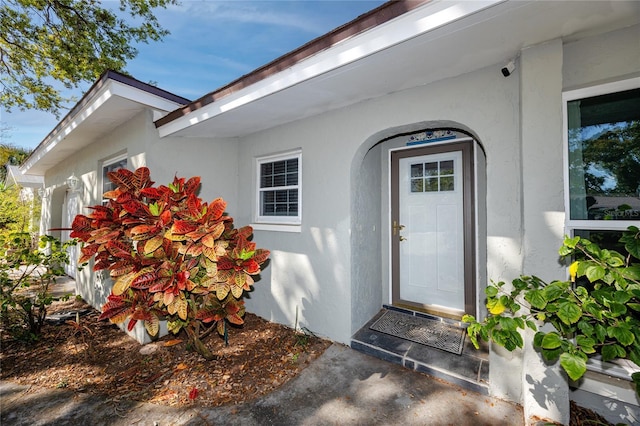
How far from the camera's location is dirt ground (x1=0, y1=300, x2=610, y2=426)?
2469 mm

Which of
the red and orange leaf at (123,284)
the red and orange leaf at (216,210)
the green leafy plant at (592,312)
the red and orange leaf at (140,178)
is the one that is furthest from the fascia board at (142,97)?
the green leafy plant at (592,312)

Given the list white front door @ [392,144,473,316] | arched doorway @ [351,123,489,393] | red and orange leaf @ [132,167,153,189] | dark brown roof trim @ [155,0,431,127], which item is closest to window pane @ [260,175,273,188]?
dark brown roof trim @ [155,0,431,127]

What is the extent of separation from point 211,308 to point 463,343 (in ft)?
9.75

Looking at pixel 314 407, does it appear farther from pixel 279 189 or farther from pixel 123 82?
pixel 123 82

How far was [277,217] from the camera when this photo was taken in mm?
4145

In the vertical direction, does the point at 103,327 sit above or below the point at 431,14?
below

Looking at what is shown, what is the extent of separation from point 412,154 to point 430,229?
1203 mm

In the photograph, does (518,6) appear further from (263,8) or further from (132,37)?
(132,37)

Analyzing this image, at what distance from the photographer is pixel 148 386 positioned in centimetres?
258

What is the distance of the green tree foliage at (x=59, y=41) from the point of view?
6574mm

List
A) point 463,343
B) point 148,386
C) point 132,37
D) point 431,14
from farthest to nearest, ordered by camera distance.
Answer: point 132,37, point 463,343, point 148,386, point 431,14

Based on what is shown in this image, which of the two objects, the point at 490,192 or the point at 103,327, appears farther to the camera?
the point at 103,327

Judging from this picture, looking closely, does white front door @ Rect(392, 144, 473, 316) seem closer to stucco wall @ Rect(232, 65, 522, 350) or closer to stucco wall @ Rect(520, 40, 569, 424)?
stucco wall @ Rect(232, 65, 522, 350)

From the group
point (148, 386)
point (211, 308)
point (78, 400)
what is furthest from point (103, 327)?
point (211, 308)
